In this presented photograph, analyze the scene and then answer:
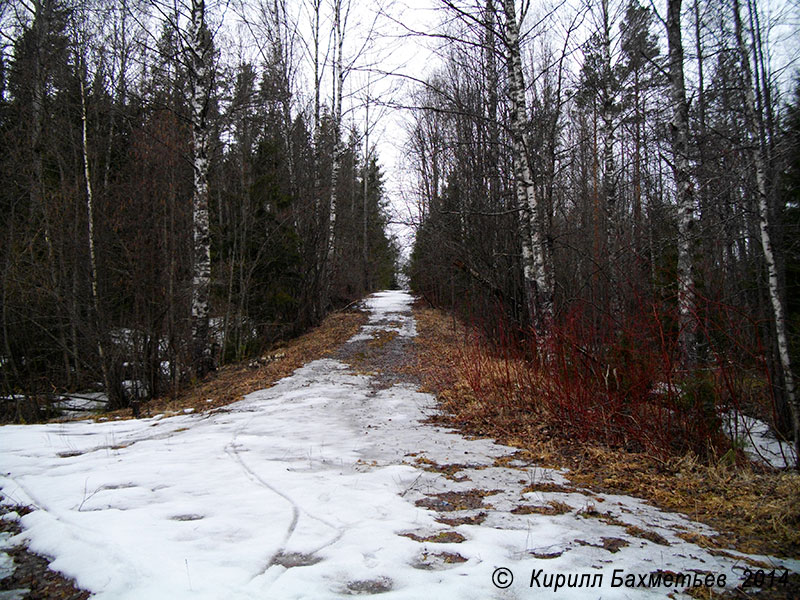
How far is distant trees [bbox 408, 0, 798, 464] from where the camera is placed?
512 cm

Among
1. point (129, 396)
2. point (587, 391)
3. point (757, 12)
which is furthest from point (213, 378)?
point (757, 12)

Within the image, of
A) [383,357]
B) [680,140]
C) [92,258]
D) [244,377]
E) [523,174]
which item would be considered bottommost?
[244,377]

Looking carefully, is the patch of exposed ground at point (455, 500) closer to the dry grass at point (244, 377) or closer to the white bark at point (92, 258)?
the dry grass at point (244, 377)

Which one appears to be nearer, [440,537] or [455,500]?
[440,537]

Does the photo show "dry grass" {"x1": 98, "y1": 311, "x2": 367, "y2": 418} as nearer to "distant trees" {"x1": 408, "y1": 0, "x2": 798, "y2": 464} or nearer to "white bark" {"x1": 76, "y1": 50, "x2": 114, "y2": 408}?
"white bark" {"x1": 76, "y1": 50, "x2": 114, "y2": 408}

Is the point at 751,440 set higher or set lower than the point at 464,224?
lower

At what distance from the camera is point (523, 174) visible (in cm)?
686

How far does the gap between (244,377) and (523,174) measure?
247 inches

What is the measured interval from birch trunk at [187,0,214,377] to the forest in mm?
43

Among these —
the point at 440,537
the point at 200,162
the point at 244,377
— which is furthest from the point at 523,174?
the point at 244,377

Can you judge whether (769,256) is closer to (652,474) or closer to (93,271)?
(652,474)

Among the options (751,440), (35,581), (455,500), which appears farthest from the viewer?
(751,440)

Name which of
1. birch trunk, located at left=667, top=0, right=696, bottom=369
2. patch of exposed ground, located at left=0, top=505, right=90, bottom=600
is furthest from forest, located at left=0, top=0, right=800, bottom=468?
patch of exposed ground, located at left=0, top=505, right=90, bottom=600

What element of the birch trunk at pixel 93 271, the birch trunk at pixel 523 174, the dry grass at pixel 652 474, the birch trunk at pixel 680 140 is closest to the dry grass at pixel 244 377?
the birch trunk at pixel 93 271
